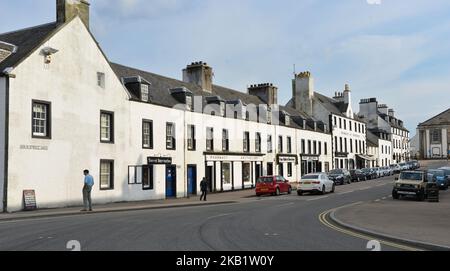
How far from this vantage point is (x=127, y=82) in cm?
3206

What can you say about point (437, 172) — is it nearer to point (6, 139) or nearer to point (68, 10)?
point (68, 10)

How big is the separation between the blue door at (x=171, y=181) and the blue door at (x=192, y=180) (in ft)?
6.25

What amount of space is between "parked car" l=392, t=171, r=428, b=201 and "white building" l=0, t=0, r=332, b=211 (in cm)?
1431

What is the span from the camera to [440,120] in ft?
361

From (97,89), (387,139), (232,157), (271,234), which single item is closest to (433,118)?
(387,139)

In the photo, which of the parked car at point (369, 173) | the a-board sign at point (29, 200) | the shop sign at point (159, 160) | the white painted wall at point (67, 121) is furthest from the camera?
the parked car at point (369, 173)

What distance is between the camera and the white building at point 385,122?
9475 cm

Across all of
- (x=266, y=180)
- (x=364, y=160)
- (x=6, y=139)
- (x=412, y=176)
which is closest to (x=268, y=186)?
(x=266, y=180)

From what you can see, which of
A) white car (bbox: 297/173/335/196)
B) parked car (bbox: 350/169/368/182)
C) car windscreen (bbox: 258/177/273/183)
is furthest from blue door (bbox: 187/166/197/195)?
parked car (bbox: 350/169/368/182)

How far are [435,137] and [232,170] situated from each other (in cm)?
8273

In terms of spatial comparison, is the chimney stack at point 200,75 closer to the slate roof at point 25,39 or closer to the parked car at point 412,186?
the slate roof at point 25,39

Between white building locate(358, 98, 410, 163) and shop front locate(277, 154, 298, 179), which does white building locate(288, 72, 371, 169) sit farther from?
white building locate(358, 98, 410, 163)

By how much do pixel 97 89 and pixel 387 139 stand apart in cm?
7665

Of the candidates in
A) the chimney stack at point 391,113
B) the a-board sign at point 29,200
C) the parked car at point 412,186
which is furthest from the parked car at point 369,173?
the chimney stack at point 391,113
